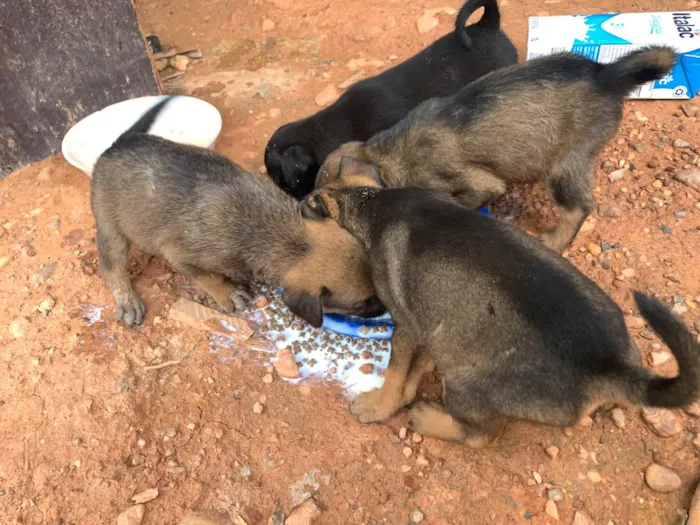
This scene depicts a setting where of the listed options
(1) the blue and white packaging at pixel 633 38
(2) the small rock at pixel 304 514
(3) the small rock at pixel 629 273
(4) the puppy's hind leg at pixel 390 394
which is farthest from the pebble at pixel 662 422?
(1) the blue and white packaging at pixel 633 38

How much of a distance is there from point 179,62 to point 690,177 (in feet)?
18.8

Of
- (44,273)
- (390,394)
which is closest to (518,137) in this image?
(390,394)

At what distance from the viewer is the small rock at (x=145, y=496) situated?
Answer: 10.5 feet

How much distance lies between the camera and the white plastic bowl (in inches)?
206

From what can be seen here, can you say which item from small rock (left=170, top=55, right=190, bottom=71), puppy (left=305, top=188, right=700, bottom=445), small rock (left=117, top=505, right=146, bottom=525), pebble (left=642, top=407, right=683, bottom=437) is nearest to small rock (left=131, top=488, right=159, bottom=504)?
small rock (left=117, top=505, right=146, bottom=525)

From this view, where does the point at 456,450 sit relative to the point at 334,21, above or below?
below

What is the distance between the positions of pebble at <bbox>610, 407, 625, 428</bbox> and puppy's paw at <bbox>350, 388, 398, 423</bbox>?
50.0 inches

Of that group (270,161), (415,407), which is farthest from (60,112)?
(415,407)

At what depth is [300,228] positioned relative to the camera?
12.3 ft

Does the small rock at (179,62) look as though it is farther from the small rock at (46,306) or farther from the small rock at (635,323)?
the small rock at (635,323)

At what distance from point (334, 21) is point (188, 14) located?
7.03ft

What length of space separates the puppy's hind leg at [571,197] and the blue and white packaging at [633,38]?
1.74m

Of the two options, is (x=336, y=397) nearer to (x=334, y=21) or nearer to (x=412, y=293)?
(x=412, y=293)

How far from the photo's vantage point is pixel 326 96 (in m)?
6.24
